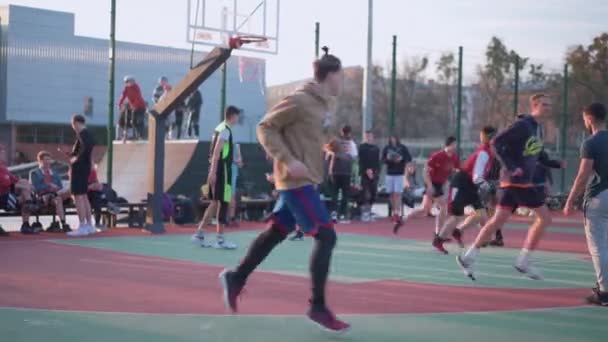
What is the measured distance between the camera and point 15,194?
14.1 m

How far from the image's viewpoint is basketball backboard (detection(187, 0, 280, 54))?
15.5 metres

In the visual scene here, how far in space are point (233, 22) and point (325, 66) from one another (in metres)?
9.91

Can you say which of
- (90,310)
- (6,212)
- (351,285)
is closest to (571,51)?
(6,212)

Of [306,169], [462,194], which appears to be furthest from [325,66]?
[462,194]

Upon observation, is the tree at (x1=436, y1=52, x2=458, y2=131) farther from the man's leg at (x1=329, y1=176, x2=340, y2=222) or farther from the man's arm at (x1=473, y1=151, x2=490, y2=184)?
the man's arm at (x1=473, y1=151, x2=490, y2=184)

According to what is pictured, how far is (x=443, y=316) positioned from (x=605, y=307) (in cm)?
170

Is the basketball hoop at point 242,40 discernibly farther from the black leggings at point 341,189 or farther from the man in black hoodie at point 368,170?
the man in black hoodie at point 368,170

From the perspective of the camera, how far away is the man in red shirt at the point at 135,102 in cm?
1950

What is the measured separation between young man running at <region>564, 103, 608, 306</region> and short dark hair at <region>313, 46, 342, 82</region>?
9.33 feet

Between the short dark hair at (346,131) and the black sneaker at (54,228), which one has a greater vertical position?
the short dark hair at (346,131)

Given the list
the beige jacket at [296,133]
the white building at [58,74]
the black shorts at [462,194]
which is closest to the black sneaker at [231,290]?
the beige jacket at [296,133]

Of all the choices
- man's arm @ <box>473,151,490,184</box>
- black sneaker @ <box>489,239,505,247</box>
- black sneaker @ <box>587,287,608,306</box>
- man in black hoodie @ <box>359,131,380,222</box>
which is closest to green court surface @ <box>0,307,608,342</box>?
black sneaker @ <box>587,287,608,306</box>

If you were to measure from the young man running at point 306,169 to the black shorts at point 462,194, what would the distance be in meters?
5.91

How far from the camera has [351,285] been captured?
8617 mm
